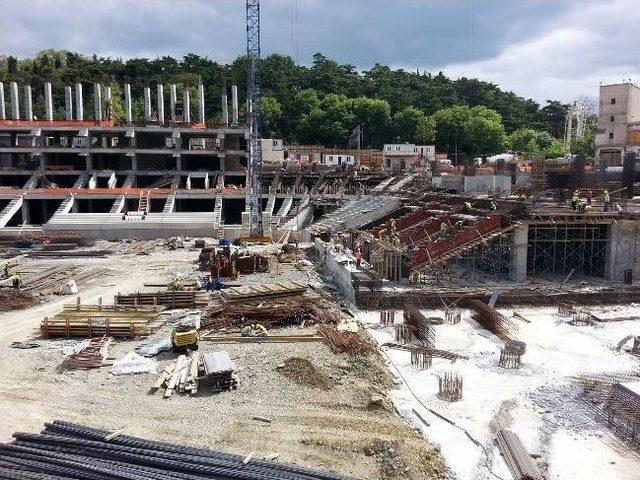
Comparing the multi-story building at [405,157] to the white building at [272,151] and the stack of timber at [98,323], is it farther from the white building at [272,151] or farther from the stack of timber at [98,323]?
the stack of timber at [98,323]

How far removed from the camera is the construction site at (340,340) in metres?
11.2

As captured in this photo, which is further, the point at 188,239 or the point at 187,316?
the point at 188,239

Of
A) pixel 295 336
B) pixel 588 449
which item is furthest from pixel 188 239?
pixel 588 449

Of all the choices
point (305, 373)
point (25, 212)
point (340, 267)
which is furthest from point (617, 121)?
point (25, 212)

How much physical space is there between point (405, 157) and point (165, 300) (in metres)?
44.6

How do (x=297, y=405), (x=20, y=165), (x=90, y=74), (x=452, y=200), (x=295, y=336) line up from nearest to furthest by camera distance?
(x=297, y=405)
(x=295, y=336)
(x=452, y=200)
(x=20, y=165)
(x=90, y=74)

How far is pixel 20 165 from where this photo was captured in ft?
191

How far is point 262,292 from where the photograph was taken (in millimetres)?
23406

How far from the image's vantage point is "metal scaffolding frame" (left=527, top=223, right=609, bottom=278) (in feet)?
92.2

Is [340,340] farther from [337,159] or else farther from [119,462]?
[337,159]

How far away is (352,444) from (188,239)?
32.6 metres

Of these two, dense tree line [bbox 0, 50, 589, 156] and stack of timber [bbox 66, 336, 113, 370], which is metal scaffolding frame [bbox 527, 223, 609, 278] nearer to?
stack of timber [bbox 66, 336, 113, 370]

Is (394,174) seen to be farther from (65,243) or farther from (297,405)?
(297,405)

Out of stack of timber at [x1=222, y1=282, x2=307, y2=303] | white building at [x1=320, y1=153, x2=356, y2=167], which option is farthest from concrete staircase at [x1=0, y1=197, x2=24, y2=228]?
white building at [x1=320, y1=153, x2=356, y2=167]
